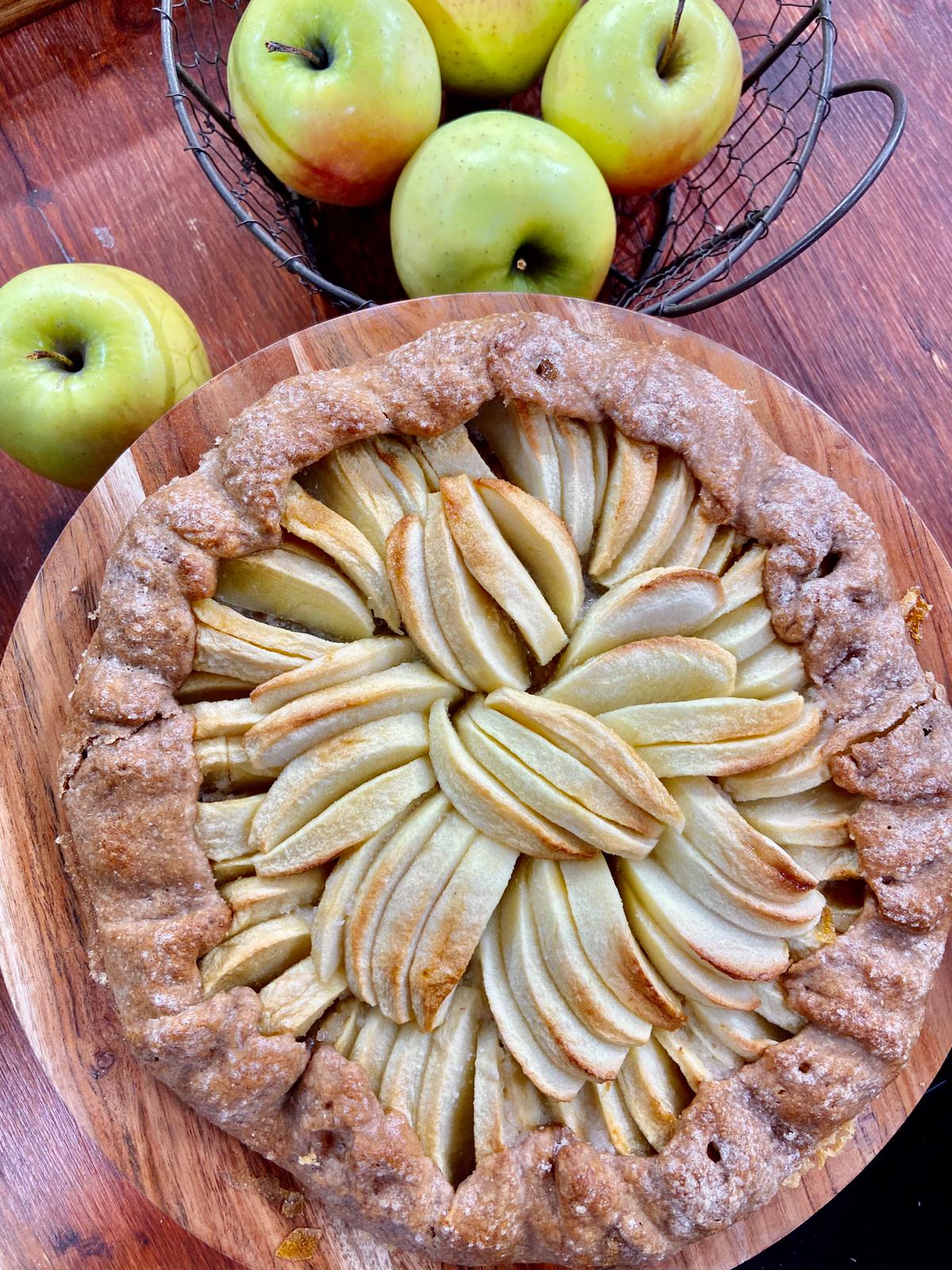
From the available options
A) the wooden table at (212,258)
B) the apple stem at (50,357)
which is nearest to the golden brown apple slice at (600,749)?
the apple stem at (50,357)

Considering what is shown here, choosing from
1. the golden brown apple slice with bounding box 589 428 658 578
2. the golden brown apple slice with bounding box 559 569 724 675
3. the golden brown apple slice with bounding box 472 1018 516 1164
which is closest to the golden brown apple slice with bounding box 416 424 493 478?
the golden brown apple slice with bounding box 589 428 658 578

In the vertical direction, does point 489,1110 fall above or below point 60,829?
below

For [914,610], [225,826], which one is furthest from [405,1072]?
[914,610]

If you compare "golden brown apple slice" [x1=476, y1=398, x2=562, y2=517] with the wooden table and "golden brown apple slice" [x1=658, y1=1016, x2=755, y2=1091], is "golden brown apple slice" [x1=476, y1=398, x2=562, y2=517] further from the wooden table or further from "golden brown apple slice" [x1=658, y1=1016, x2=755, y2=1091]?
"golden brown apple slice" [x1=658, y1=1016, x2=755, y2=1091]

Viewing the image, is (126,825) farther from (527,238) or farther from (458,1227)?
(527,238)

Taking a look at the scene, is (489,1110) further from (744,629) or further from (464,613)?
(744,629)

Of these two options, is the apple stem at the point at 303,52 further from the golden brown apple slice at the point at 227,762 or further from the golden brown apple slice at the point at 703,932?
the golden brown apple slice at the point at 703,932

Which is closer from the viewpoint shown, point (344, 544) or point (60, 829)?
point (344, 544)

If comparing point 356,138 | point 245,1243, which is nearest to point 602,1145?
point 245,1243
